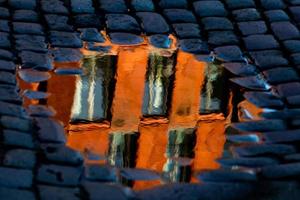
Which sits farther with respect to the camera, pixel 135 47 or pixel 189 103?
pixel 135 47

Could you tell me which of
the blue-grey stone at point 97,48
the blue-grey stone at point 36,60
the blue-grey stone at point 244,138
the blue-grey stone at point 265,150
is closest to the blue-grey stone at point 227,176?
the blue-grey stone at point 265,150

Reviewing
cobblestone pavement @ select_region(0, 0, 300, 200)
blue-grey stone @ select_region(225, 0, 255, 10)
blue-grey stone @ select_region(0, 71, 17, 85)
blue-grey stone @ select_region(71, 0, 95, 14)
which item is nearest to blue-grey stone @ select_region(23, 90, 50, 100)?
cobblestone pavement @ select_region(0, 0, 300, 200)

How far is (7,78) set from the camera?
185 inches

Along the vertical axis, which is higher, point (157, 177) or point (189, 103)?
point (189, 103)

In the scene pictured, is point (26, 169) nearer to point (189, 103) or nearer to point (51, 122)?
point (51, 122)

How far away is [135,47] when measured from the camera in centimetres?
539

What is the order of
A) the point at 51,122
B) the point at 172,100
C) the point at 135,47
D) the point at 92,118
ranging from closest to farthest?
the point at 51,122 → the point at 92,118 → the point at 172,100 → the point at 135,47

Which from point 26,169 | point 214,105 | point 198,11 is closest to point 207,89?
point 214,105

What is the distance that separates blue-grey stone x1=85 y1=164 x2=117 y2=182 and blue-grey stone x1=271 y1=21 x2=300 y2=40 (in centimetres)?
232

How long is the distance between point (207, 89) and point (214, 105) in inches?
7.2

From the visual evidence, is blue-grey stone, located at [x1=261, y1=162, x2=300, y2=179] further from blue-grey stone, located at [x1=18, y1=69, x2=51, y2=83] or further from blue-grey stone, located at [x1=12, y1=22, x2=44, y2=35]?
blue-grey stone, located at [x1=12, y1=22, x2=44, y2=35]

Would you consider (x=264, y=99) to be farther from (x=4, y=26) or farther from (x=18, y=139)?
(x=4, y=26)

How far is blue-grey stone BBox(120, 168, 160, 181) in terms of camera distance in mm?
3891

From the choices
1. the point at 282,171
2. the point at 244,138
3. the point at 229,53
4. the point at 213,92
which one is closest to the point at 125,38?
the point at 229,53
